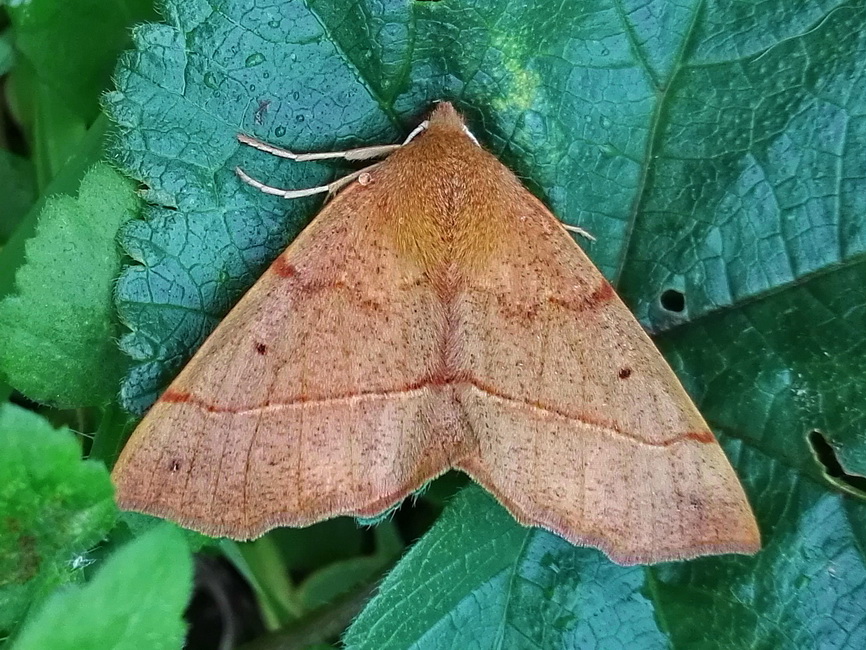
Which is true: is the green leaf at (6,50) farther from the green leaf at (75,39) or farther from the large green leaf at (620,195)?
the large green leaf at (620,195)

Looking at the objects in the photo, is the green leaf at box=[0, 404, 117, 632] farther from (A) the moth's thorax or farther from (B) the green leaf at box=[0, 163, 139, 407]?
(A) the moth's thorax

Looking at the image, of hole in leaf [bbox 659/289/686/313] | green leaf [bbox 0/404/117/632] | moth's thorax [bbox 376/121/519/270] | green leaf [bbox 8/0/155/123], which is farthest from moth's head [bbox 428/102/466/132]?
green leaf [bbox 0/404/117/632]

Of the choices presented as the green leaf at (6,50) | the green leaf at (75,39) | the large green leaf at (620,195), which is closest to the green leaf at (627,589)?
the large green leaf at (620,195)

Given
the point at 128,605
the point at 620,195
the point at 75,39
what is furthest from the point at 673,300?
the point at 75,39

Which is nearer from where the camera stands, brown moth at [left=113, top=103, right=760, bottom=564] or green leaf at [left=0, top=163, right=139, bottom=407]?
brown moth at [left=113, top=103, right=760, bottom=564]

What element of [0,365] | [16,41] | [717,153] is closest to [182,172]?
[0,365]

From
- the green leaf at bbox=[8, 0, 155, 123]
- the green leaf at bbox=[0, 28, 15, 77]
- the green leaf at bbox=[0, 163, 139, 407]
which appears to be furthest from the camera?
the green leaf at bbox=[0, 28, 15, 77]
